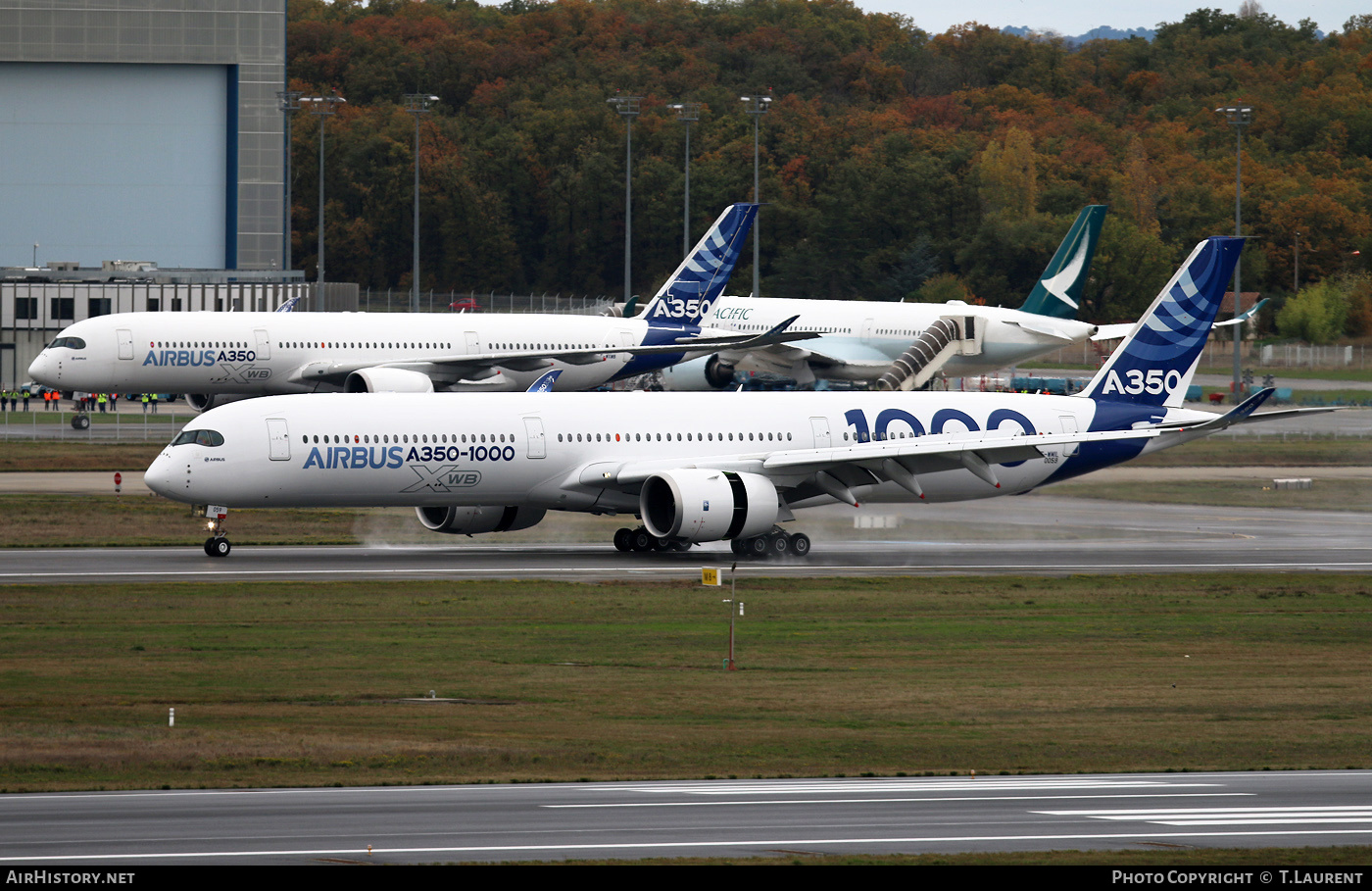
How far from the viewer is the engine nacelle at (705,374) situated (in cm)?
8781

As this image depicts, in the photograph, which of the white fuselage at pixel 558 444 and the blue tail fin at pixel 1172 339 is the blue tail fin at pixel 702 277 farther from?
the white fuselage at pixel 558 444

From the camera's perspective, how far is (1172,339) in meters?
47.9

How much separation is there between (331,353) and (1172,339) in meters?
32.9

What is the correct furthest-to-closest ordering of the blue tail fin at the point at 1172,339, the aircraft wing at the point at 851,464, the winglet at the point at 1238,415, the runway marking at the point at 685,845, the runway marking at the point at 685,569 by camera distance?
1. the blue tail fin at the point at 1172,339
2. the aircraft wing at the point at 851,464
3. the winglet at the point at 1238,415
4. the runway marking at the point at 685,569
5. the runway marking at the point at 685,845

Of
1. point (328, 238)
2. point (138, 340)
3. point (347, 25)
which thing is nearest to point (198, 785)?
point (138, 340)

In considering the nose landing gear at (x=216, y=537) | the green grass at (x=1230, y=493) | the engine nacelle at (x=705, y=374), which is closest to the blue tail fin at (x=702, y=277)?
the engine nacelle at (x=705, y=374)

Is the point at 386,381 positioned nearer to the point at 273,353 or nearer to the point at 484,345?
the point at 273,353

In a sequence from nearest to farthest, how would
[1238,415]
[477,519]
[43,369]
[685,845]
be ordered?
[685,845]
[1238,415]
[477,519]
[43,369]

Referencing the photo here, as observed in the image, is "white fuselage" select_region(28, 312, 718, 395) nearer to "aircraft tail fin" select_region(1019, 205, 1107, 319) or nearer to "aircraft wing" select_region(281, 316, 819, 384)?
"aircraft wing" select_region(281, 316, 819, 384)

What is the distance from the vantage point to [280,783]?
19.8 metres

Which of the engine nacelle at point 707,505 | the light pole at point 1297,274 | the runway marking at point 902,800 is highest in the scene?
the light pole at point 1297,274

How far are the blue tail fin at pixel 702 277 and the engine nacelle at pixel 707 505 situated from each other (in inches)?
1391

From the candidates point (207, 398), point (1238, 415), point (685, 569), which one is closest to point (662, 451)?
point (685, 569)

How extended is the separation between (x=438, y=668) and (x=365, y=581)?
10.2 m
